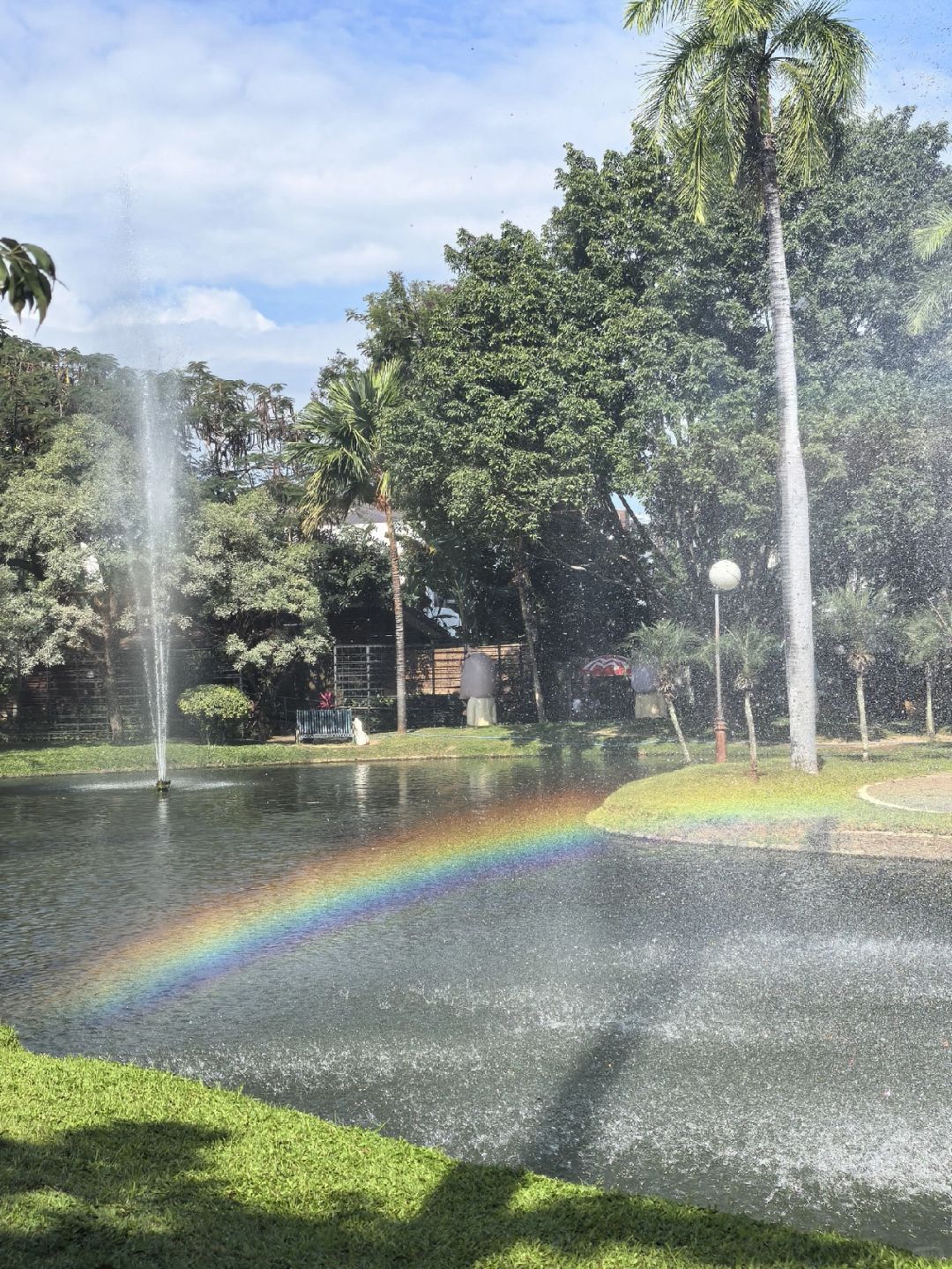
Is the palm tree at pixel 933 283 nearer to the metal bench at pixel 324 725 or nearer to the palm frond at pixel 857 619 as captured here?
the palm frond at pixel 857 619

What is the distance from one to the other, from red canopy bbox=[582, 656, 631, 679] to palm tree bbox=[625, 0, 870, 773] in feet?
82.1

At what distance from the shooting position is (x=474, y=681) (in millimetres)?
40000

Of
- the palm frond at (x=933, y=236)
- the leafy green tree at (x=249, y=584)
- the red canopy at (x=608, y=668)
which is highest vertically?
the palm frond at (x=933, y=236)

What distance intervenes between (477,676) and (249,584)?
343 inches

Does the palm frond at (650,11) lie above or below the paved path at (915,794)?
above

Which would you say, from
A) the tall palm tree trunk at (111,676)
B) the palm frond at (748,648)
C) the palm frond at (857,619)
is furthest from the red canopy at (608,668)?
the palm frond at (748,648)

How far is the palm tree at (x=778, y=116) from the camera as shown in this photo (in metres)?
19.3

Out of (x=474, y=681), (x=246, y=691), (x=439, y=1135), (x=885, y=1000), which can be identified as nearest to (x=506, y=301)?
(x=474, y=681)

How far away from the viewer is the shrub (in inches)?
1369

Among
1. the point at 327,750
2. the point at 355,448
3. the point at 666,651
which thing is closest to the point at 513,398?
the point at 355,448

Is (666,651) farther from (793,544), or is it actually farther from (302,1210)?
(302,1210)

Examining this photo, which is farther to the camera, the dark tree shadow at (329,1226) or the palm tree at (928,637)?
the palm tree at (928,637)

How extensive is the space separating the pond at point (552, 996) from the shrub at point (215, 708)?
18317 mm

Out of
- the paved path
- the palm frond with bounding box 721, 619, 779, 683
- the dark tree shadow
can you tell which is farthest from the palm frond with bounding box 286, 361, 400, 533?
the dark tree shadow
